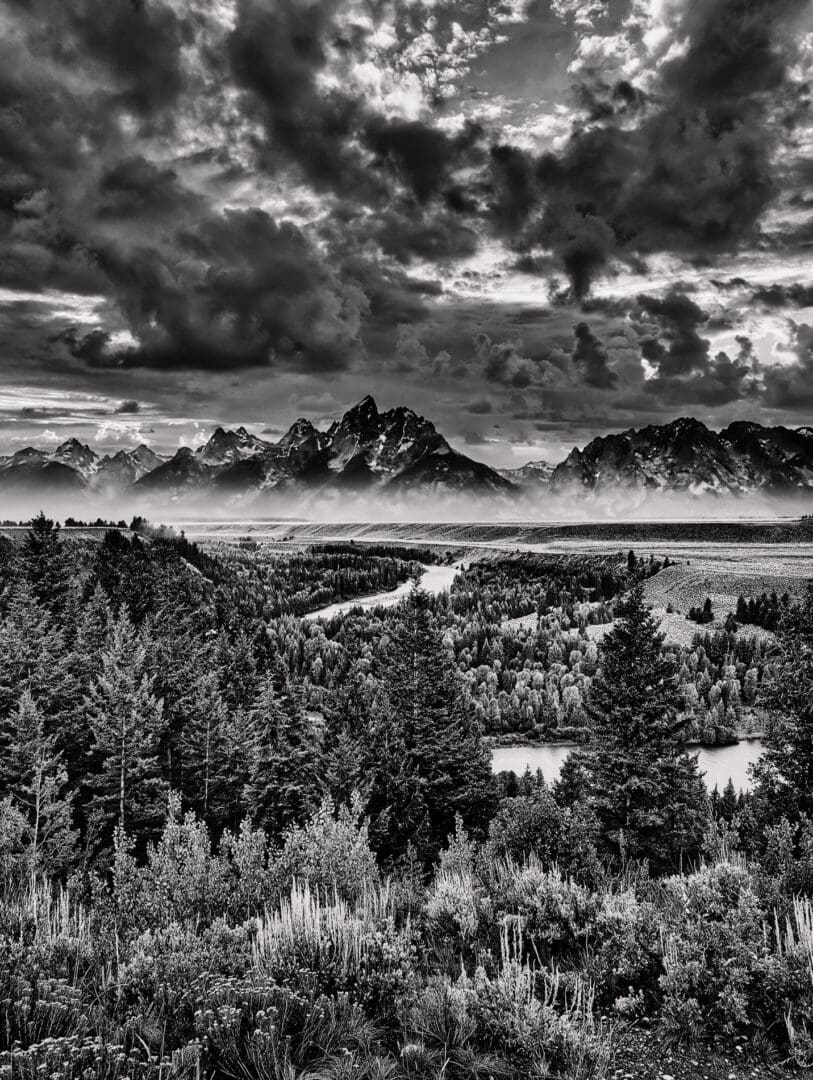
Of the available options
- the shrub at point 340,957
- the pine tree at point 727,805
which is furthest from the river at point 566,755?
the shrub at point 340,957

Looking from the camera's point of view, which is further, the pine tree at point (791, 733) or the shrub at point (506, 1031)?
the pine tree at point (791, 733)

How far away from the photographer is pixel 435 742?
3048cm

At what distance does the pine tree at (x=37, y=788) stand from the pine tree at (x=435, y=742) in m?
13.8

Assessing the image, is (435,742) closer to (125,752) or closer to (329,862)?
(125,752)

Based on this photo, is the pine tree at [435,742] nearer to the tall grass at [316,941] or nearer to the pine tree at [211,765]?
the pine tree at [211,765]

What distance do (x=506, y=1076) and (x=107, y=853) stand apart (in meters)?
27.9

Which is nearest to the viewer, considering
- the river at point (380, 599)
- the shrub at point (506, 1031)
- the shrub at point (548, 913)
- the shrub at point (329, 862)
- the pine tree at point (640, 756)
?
the shrub at point (506, 1031)

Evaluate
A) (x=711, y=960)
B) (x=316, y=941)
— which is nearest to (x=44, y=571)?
(x=316, y=941)

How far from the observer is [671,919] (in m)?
8.77

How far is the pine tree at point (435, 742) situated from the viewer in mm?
29547

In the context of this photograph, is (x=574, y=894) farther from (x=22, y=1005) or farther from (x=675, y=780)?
(x=675, y=780)

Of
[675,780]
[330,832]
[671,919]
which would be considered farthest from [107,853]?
[671,919]

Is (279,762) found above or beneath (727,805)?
above

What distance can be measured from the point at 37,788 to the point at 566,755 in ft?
132
